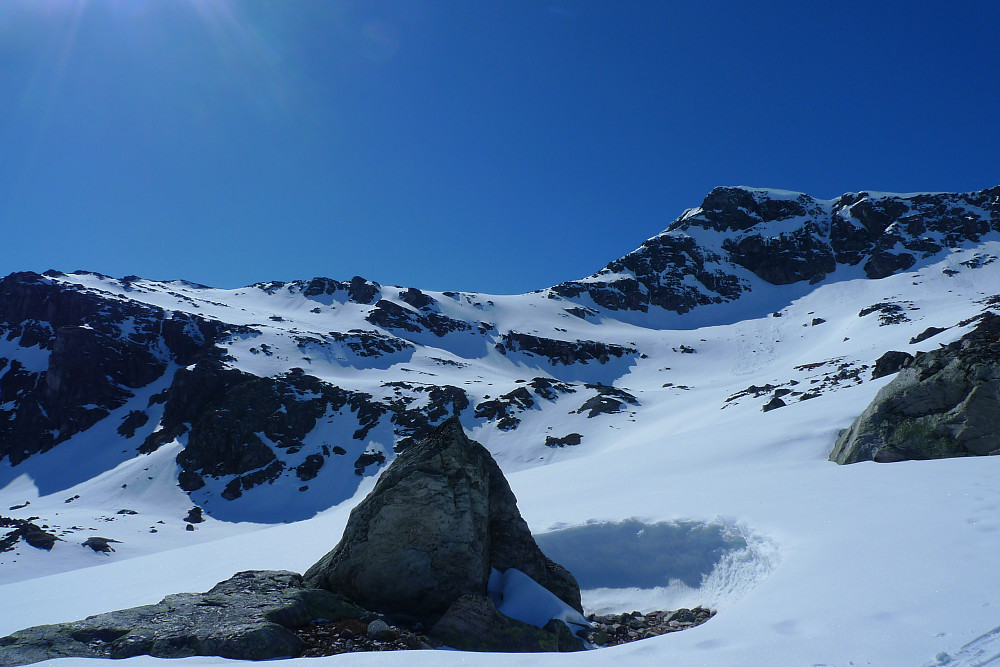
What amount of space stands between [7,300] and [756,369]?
443 feet

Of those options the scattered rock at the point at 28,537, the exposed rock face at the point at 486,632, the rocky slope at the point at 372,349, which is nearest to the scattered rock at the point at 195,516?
the rocky slope at the point at 372,349

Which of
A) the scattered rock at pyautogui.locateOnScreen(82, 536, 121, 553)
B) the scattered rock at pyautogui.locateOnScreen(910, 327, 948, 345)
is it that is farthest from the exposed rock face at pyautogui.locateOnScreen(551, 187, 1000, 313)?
the scattered rock at pyautogui.locateOnScreen(82, 536, 121, 553)

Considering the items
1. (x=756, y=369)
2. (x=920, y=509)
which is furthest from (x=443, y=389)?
(x=920, y=509)

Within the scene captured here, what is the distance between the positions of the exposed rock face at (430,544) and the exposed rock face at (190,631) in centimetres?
103

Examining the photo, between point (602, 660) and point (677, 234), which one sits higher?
point (677, 234)

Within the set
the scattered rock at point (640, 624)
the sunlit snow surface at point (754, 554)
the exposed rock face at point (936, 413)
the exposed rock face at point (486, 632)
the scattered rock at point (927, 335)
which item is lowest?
the scattered rock at point (640, 624)

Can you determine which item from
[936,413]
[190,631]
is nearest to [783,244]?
[936,413]

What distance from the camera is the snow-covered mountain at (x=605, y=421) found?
7348 millimetres

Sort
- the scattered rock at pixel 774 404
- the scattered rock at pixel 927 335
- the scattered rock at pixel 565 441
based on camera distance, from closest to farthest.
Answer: the scattered rock at pixel 774 404
the scattered rock at pixel 927 335
the scattered rock at pixel 565 441

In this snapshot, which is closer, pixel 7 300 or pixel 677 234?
pixel 7 300

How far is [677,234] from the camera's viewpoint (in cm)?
16362

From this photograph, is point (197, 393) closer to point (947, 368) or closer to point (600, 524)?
point (600, 524)

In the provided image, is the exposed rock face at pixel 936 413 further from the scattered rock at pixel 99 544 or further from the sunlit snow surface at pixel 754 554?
the scattered rock at pixel 99 544

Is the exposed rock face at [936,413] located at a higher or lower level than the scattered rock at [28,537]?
lower
